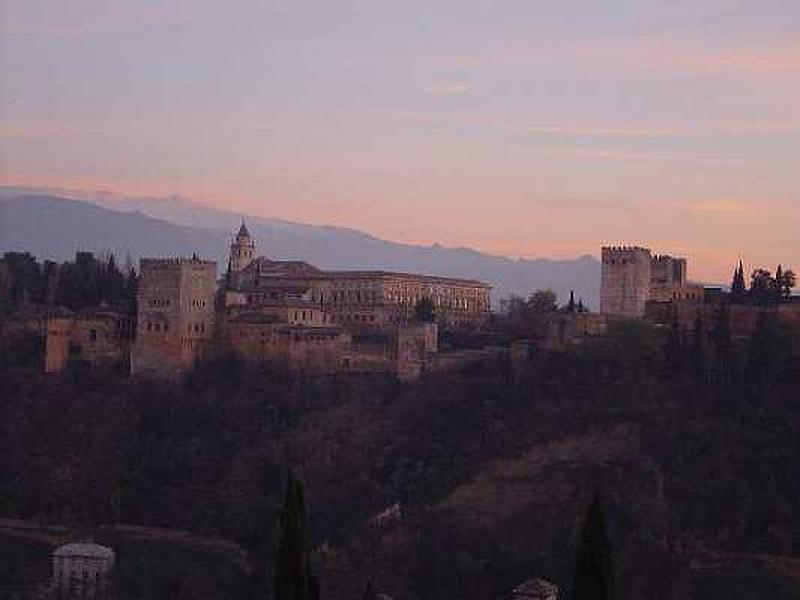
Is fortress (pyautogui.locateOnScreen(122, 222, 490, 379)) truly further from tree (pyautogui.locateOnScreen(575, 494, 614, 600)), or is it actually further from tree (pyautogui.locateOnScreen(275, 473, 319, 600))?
tree (pyautogui.locateOnScreen(575, 494, 614, 600))

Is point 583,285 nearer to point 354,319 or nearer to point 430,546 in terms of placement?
point 354,319

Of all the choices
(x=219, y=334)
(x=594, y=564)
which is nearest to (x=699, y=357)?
(x=219, y=334)

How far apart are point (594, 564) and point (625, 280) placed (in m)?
34.4

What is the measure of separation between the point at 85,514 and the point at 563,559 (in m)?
13.6

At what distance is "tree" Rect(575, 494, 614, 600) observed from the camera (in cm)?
2531

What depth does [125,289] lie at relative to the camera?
62.3 meters

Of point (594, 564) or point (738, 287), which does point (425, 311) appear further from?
point (594, 564)

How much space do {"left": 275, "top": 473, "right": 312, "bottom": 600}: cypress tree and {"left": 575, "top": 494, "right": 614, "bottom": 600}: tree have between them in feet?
11.6

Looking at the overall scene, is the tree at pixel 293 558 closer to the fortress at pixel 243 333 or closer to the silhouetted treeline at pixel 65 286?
the fortress at pixel 243 333

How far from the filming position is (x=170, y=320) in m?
54.9

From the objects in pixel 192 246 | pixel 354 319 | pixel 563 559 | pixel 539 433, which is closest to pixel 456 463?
pixel 539 433

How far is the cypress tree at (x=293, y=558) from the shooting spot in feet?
84.9

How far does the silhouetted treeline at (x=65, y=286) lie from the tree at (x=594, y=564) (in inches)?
1395

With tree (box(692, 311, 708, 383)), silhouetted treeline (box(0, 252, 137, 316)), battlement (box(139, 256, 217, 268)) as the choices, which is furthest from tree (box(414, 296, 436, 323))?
tree (box(692, 311, 708, 383))
